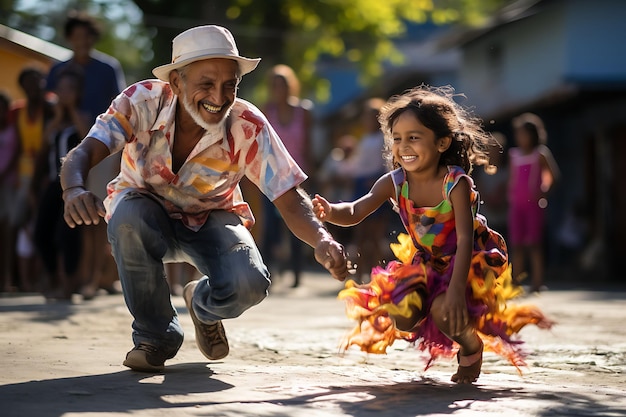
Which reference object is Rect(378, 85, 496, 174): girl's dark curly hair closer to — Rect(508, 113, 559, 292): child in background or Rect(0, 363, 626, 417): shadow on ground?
Rect(0, 363, 626, 417): shadow on ground

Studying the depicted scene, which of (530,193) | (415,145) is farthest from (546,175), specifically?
(415,145)

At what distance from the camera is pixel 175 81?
17.9 ft

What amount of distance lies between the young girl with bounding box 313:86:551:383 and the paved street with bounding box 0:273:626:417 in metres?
0.20

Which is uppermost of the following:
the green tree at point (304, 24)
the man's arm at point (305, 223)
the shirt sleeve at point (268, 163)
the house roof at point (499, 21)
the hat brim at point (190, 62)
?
the green tree at point (304, 24)

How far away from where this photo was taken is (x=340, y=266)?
494 centimetres

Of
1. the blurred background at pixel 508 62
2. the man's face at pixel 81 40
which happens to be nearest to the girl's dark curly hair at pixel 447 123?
the man's face at pixel 81 40

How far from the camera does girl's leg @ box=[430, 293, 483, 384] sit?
5020 mm

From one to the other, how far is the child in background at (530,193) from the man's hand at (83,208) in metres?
7.86

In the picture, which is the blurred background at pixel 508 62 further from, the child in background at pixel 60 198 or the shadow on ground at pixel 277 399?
the shadow on ground at pixel 277 399

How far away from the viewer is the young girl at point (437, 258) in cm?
505

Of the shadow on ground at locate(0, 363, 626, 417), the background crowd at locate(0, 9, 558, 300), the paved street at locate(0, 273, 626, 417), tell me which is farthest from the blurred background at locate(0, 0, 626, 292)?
the shadow on ground at locate(0, 363, 626, 417)

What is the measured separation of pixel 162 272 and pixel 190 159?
1.80 ft

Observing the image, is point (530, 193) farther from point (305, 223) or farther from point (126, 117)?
point (126, 117)

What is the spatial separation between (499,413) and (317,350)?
89.0 inches
